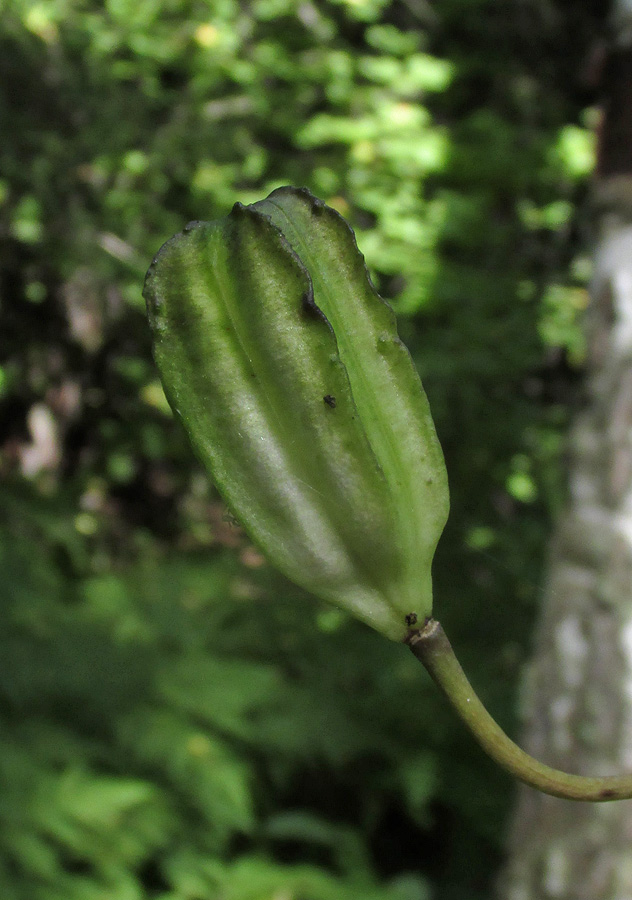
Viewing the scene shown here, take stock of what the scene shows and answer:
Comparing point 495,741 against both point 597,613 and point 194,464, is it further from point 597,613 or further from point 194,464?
point 194,464

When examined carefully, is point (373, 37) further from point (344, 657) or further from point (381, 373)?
point (381, 373)

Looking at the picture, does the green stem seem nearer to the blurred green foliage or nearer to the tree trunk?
the tree trunk

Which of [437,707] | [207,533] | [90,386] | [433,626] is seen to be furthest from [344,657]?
[433,626]

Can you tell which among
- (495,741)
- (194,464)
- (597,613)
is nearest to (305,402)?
(495,741)

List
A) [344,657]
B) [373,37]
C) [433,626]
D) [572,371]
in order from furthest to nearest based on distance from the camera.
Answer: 1. [373,37]
2. [572,371]
3. [344,657]
4. [433,626]

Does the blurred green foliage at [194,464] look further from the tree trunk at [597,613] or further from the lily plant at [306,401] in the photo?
the lily plant at [306,401]

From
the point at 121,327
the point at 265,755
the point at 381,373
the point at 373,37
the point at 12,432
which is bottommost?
the point at 265,755

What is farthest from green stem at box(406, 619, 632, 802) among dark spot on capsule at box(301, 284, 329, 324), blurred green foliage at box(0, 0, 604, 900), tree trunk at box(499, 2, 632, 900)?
blurred green foliage at box(0, 0, 604, 900)
